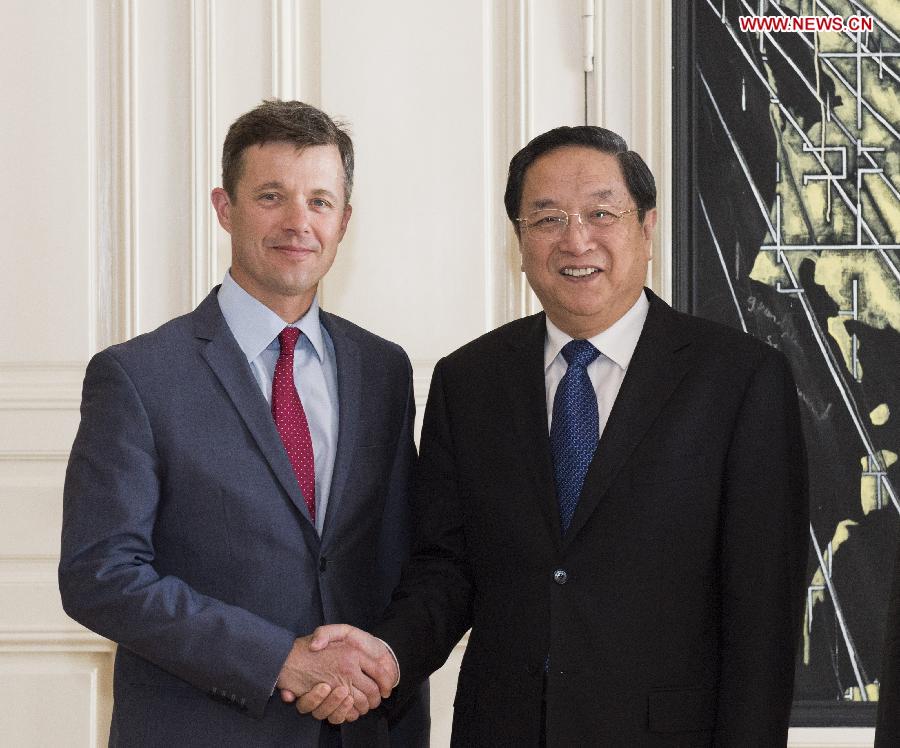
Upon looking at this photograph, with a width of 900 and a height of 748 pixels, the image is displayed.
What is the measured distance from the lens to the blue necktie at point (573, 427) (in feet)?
5.75

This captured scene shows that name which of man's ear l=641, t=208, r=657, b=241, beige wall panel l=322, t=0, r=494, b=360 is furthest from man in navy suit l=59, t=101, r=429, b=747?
beige wall panel l=322, t=0, r=494, b=360

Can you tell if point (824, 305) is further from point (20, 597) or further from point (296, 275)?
point (20, 597)

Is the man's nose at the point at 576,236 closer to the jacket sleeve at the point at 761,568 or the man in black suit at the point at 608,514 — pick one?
the man in black suit at the point at 608,514

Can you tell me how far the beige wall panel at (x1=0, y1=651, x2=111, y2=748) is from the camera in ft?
8.70

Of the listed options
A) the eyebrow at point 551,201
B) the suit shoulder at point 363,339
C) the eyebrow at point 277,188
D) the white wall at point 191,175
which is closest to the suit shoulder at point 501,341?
the suit shoulder at point 363,339

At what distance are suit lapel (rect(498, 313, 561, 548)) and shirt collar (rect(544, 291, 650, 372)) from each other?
0.07 ft

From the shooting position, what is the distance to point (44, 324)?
A: 266 cm

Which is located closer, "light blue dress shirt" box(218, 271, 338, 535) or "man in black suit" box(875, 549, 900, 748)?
"man in black suit" box(875, 549, 900, 748)

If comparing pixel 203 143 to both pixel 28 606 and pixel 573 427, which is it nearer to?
pixel 28 606

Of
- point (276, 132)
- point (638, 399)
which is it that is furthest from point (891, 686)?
point (276, 132)

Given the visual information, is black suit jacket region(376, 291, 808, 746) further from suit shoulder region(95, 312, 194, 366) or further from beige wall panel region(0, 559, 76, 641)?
beige wall panel region(0, 559, 76, 641)

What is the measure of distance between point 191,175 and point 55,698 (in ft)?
4.28

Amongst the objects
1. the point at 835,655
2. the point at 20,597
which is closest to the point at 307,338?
the point at 20,597

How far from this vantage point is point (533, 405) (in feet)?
5.99
